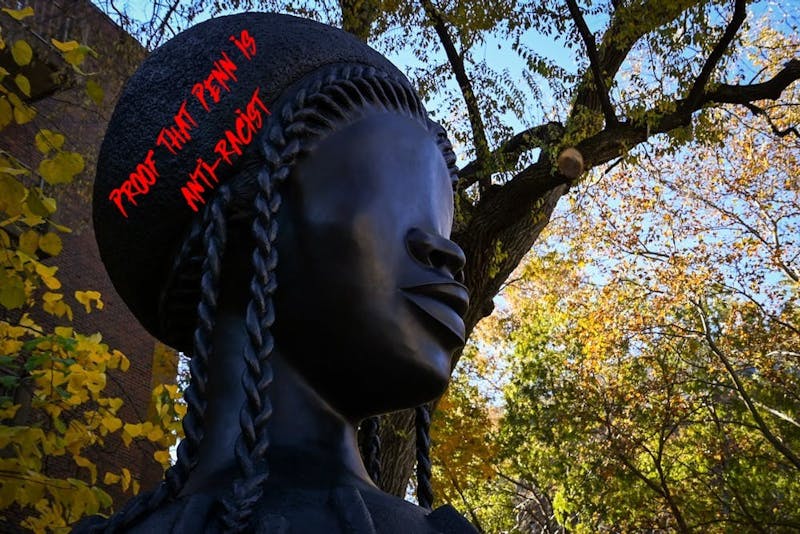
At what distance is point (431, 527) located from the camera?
1413mm

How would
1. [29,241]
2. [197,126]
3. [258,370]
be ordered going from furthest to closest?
[29,241] → [197,126] → [258,370]

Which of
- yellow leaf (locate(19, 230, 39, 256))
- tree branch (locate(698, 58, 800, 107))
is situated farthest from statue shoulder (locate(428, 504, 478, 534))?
tree branch (locate(698, 58, 800, 107))

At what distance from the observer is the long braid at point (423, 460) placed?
181 centimetres

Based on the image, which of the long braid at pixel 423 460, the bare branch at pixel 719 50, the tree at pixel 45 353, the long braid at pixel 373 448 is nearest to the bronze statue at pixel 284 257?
the long braid at pixel 423 460

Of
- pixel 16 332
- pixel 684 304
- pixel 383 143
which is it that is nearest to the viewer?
pixel 383 143

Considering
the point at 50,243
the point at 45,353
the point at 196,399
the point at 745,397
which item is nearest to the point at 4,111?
the point at 50,243

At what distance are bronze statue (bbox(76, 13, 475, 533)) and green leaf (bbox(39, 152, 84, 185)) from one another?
95cm

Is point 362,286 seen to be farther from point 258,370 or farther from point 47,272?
point 47,272

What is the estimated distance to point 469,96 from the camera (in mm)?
7559

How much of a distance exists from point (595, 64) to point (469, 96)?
1.39 m

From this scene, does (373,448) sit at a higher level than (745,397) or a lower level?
lower

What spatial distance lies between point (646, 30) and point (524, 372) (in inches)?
317

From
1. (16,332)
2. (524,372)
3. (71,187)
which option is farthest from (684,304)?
(16,332)

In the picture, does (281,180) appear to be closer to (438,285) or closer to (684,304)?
(438,285)
